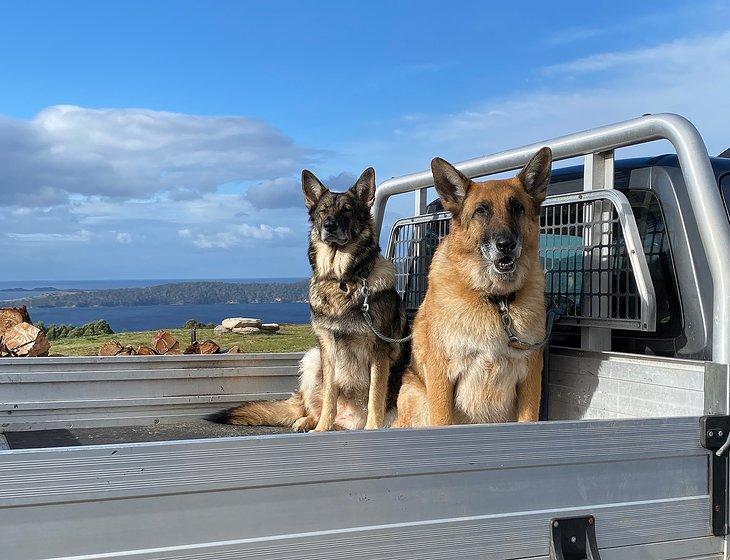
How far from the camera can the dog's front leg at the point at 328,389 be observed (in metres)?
3.96

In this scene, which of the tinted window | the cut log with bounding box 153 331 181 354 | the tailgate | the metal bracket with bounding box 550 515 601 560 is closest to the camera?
the tailgate

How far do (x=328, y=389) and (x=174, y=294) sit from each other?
31.0 m

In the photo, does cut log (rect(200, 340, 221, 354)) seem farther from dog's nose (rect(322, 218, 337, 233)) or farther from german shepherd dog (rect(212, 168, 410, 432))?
dog's nose (rect(322, 218, 337, 233))

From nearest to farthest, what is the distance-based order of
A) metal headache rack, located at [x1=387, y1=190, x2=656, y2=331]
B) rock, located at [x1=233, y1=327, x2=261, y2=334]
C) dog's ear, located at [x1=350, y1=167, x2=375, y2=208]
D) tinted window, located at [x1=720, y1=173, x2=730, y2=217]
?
metal headache rack, located at [x1=387, y1=190, x2=656, y2=331] → tinted window, located at [x1=720, y1=173, x2=730, y2=217] → dog's ear, located at [x1=350, y1=167, x2=375, y2=208] → rock, located at [x1=233, y1=327, x2=261, y2=334]

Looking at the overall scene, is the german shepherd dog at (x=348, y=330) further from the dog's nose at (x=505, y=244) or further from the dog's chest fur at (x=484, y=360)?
the dog's nose at (x=505, y=244)

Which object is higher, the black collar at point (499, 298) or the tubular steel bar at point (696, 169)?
the tubular steel bar at point (696, 169)

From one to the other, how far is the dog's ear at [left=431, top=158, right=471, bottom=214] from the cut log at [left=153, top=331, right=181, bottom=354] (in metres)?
3.68

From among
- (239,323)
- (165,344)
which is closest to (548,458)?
(165,344)

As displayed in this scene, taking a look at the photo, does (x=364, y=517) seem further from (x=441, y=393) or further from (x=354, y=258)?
(x=354, y=258)

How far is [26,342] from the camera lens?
594cm

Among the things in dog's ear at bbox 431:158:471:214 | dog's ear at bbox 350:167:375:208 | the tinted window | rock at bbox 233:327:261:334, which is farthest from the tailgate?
rock at bbox 233:327:261:334

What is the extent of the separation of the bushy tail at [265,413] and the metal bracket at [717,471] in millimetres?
2323

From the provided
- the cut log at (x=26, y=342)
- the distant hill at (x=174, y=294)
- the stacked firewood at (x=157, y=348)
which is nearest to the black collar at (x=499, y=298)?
the stacked firewood at (x=157, y=348)

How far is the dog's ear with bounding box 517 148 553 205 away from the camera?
A: 117 inches
